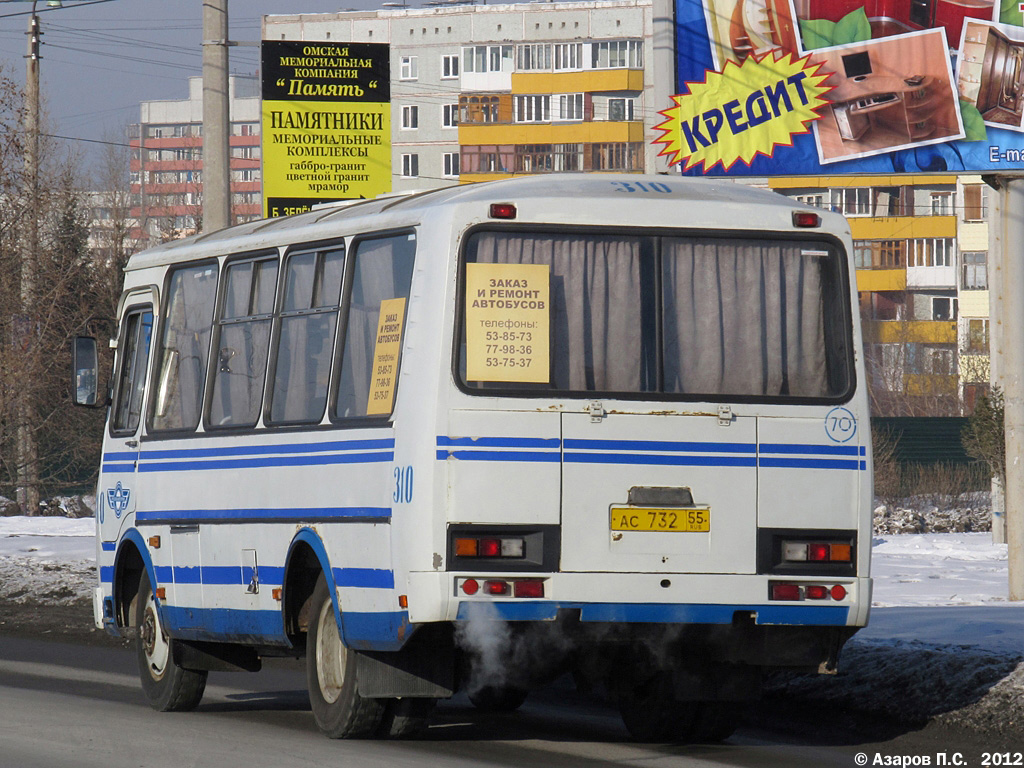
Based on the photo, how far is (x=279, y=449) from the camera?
9.88m

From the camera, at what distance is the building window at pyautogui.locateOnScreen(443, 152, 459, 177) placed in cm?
10238

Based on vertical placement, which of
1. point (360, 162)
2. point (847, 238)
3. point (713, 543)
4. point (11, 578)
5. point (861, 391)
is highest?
point (360, 162)

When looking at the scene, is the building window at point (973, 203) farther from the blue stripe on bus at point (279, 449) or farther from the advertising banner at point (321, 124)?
the blue stripe on bus at point (279, 449)

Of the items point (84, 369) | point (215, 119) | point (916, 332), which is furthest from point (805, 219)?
point (916, 332)

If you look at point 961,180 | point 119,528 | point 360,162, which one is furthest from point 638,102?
point 119,528

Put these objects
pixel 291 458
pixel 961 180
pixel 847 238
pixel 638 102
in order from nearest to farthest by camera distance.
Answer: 1. pixel 847 238
2. pixel 291 458
3. pixel 961 180
4. pixel 638 102

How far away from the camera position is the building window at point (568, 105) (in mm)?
90688

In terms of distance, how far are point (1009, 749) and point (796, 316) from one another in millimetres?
2430

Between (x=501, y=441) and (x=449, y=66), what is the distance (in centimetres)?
9422

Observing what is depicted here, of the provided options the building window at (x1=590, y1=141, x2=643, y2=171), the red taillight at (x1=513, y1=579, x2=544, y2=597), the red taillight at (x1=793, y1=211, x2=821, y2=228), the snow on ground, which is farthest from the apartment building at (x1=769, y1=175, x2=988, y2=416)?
the red taillight at (x1=513, y1=579, x2=544, y2=597)

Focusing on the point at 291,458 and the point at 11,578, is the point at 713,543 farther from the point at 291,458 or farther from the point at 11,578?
the point at 11,578

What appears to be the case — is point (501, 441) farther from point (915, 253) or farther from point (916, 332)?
point (915, 253)

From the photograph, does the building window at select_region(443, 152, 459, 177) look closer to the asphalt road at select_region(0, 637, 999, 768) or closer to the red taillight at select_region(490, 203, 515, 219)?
the asphalt road at select_region(0, 637, 999, 768)

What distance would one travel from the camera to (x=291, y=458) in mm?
9734
